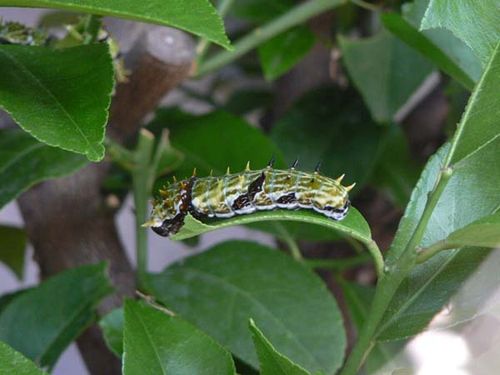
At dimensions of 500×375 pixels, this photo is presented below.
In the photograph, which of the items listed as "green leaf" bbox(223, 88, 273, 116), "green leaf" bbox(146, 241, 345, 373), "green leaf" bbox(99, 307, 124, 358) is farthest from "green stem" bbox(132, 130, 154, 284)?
"green leaf" bbox(223, 88, 273, 116)

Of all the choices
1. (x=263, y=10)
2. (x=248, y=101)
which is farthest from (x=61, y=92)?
(x=248, y=101)

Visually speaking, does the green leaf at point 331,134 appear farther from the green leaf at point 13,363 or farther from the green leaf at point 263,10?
the green leaf at point 13,363

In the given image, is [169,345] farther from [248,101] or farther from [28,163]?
[248,101]

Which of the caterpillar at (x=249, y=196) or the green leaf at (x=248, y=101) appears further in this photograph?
the green leaf at (x=248, y=101)

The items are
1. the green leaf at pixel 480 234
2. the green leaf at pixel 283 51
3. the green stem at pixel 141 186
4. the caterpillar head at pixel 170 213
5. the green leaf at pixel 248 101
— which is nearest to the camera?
the green leaf at pixel 480 234

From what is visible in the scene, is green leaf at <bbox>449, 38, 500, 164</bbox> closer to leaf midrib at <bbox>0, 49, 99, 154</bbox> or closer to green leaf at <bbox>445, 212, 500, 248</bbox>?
green leaf at <bbox>445, 212, 500, 248</bbox>

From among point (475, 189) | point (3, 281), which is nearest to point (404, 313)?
point (475, 189)

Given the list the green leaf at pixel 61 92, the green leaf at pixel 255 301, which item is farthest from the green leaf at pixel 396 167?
the green leaf at pixel 61 92
